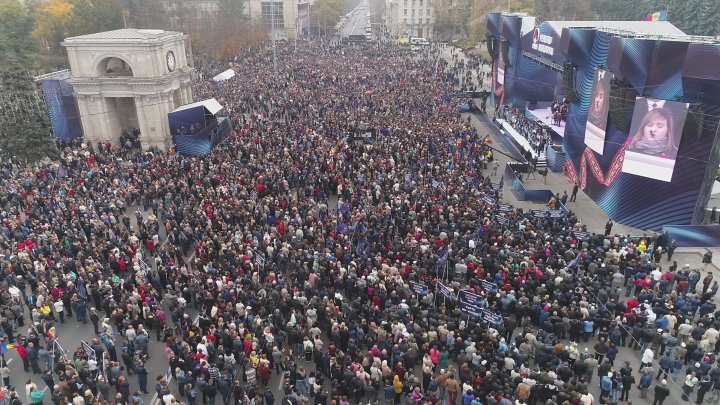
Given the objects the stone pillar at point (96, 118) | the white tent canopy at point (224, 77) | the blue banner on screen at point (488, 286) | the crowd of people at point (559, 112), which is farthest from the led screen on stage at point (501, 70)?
the blue banner on screen at point (488, 286)

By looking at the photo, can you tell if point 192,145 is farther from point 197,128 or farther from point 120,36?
point 120,36

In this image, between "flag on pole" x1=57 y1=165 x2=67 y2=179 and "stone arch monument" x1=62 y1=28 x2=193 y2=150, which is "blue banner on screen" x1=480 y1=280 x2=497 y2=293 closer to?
"flag on pole" x1=57 y1=165 x2=67 y2=179

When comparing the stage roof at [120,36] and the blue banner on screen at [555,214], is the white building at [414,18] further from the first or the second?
the blue banner on screen at [555,214]

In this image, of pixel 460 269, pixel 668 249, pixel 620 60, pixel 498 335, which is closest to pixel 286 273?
pixel 460 269

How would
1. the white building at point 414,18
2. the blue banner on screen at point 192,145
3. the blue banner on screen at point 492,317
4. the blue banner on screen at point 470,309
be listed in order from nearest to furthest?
1. the blue banner on screen at point 492,317
2. the blue banner on screen at point 470,309
3. the blue banner on screen at point 192,145
4. the white building at point 414,18

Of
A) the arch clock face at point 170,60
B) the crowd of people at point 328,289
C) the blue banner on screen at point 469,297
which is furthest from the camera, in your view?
the arch clock face at point 170,60

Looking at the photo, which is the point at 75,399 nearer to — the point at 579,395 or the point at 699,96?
the point at 579,395
